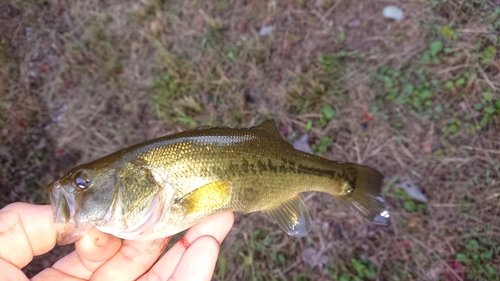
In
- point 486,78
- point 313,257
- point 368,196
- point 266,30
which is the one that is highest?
point 266,30

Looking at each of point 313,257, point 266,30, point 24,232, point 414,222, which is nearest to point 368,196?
point 414,222

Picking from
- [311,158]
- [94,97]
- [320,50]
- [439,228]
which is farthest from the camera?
[94,97]

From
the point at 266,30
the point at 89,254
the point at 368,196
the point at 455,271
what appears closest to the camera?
the point at 89,254

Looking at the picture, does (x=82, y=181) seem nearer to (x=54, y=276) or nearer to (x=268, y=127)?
(x=54, y=276)

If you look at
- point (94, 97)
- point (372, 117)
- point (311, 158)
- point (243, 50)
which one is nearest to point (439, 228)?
point (372, 117)

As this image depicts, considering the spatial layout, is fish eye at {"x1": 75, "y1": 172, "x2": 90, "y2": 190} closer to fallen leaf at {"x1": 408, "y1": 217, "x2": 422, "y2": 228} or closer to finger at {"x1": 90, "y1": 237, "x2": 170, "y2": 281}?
finger at {"x1": 90, "y1": 237, "x2": 170, "y2": 281}

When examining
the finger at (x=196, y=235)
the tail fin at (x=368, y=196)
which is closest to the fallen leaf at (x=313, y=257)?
the tail fin at (x=368, y=196)

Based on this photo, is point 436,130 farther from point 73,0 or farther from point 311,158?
point 73,0
